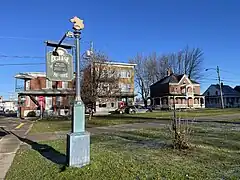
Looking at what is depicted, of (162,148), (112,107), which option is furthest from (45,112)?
(162,148)

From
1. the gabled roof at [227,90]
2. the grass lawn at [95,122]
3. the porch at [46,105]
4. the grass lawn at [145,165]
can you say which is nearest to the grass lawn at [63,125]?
the grass lawn at [95,122]

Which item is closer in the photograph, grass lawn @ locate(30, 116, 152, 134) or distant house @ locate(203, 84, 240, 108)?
grass lawn @ locate(30, 116, 152, 134)

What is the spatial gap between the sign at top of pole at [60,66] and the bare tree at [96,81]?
67.5 ft

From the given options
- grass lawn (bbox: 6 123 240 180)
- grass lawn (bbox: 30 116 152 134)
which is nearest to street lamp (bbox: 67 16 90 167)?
grass lawn (bbox: 6 123 240 180)

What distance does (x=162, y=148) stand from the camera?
29.7ft

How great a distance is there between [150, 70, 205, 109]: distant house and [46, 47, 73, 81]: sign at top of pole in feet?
191

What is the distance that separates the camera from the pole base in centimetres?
648

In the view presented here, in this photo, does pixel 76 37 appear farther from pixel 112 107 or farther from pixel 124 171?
pixel 112 107

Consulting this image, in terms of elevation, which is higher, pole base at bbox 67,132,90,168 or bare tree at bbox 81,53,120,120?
bare tree at bbox 81,53,120,120

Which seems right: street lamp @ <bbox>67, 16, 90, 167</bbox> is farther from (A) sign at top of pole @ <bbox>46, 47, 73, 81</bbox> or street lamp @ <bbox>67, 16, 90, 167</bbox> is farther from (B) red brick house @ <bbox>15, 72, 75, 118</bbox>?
(B) red brick house @ <bbox>15, 72, 75, 118</bbox>

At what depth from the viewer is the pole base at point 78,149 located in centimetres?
648

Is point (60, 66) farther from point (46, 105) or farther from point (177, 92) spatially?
point (177, 92)

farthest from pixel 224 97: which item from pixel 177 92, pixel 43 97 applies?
pixel 43 97

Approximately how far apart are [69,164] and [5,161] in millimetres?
3124
